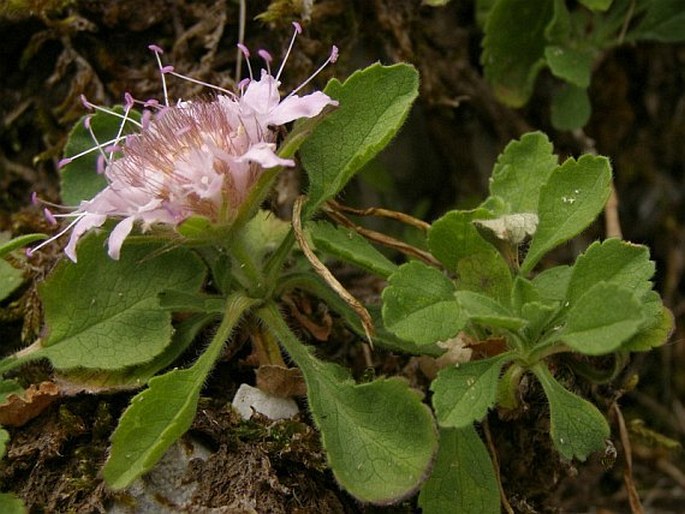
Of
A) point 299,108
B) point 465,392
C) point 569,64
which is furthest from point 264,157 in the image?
point 569,64

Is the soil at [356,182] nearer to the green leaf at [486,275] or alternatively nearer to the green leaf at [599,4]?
the green leaf at [486,275]

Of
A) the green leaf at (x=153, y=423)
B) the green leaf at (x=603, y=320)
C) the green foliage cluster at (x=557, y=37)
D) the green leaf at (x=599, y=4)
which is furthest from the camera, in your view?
the green foliage cluster at (x=557, y=37)

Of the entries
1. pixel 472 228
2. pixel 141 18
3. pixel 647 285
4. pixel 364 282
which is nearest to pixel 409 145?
pixel 364 282

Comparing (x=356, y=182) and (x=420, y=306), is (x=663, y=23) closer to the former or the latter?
(x=356, y=182)

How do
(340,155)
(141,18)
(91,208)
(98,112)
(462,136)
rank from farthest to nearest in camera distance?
1. (462,136)
2. (141,18)
3. (98,112)
4. (340,155)
5. (91,208)

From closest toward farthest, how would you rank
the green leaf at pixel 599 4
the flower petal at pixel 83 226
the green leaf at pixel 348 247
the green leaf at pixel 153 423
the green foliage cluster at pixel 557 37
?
the green leaf at pixel 153 423
the flower petal at pixel 83 226
the green leaf at pixel 348 247
the green leaf at pixel 599 4
the green foliage cluster at pixel 557 37

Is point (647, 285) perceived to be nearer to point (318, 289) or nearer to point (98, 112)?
point (318, 289)

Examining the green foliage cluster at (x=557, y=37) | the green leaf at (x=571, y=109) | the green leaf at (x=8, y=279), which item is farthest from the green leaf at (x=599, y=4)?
the green leaf at (x=8, y=279)
